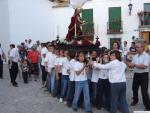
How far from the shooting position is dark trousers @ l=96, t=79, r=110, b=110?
10.9 meters

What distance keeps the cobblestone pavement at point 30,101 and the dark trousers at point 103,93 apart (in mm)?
200

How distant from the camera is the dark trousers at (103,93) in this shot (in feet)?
35.7

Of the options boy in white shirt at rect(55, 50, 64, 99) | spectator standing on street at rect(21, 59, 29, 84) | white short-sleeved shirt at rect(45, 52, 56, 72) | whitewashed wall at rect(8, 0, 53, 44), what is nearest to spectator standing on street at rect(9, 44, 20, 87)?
spectator standing on street at rect(21, 59, 29, 84)

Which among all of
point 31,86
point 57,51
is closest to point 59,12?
point 31,86

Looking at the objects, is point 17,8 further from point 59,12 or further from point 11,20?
point 59,12

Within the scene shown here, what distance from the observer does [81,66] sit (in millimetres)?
10594

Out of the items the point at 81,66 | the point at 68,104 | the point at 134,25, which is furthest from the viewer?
the point at 134,25

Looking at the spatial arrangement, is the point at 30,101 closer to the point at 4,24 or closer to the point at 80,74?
the point at 80,74

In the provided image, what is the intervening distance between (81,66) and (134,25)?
23.7 m

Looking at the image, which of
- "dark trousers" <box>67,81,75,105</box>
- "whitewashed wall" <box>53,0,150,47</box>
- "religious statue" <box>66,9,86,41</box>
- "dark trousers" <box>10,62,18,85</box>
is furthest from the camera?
"whitewashed wall" <box>53,0,150,47</box>

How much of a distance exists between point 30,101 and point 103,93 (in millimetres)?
2623

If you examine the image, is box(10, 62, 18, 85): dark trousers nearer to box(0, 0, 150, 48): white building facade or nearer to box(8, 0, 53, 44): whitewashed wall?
box(0, 0, 150, 48): white building facade

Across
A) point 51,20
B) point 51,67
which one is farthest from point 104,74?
point 51,20

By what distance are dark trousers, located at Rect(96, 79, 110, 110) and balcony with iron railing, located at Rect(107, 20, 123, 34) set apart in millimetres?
23268
